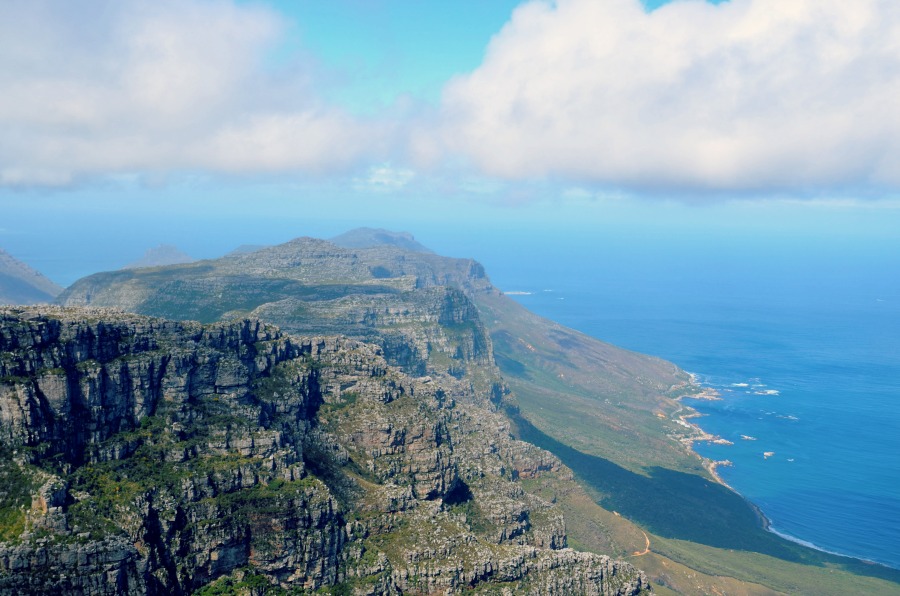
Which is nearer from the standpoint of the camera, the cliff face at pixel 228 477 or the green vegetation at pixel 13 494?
the green vegetation at pixel 13 494

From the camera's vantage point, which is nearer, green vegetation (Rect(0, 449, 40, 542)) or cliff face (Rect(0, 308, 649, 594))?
green vegetation (Rect(0, 449, 40, 542))

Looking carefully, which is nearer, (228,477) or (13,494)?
(13,494)

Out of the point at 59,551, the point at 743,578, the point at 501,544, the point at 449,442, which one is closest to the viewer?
the point at 59,551

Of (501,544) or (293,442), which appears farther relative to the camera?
(501,544)

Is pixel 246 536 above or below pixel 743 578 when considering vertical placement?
above

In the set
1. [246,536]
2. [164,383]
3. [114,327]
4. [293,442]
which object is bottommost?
[246,536]

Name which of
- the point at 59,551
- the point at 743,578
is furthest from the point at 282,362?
the point at 743,578

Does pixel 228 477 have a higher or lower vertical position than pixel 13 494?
lower

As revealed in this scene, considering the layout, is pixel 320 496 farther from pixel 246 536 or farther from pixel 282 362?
pixel 282 362
